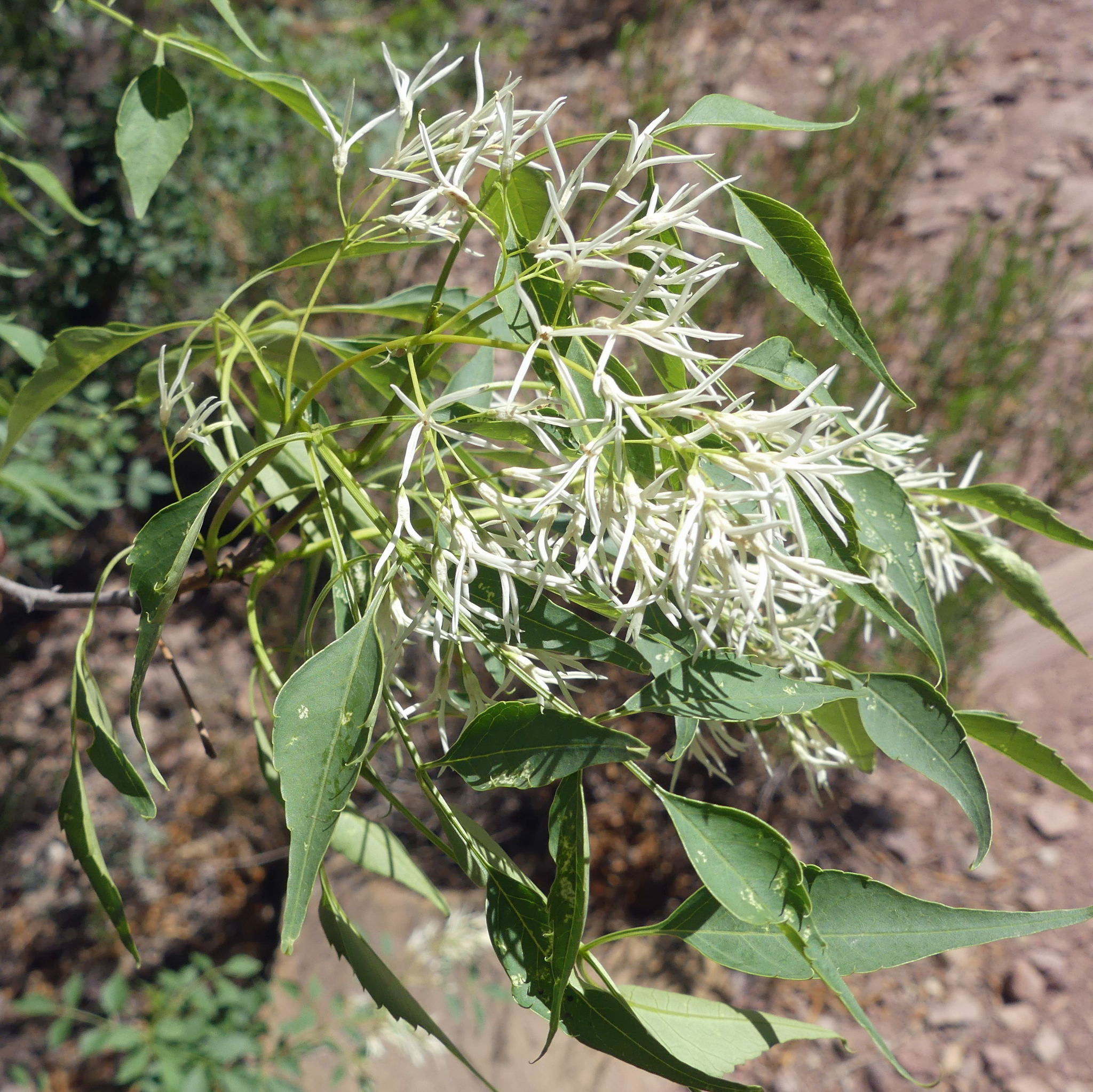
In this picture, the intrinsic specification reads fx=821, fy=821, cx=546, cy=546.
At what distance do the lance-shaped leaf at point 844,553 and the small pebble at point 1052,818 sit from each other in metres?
2.12

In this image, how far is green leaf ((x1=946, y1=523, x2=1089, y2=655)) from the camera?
0.62m

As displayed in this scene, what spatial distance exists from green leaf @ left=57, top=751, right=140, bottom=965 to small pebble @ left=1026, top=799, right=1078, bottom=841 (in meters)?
2.26

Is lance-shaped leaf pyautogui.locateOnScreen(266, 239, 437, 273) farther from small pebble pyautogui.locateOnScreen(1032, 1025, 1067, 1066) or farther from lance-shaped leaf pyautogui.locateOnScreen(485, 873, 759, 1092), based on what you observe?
small pebble pyautogui.locateOnScreen(1032, 1025, 1067, 1066)

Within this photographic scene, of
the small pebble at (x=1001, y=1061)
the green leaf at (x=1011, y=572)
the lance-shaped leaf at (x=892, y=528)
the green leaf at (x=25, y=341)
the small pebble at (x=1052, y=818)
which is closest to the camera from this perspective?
the lance-shaped leaf at (x=892, y=528)

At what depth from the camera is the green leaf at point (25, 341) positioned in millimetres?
831

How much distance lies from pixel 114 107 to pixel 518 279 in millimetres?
2433

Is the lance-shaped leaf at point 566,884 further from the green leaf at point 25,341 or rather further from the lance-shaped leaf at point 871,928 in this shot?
the green leaf at point 25,341

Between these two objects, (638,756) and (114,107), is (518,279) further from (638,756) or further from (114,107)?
(114,107)

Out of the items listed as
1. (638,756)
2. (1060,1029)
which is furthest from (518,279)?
(1060,1029)

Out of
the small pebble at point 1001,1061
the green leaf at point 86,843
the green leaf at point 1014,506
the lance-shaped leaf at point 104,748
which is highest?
the green leaf at point 1014,506

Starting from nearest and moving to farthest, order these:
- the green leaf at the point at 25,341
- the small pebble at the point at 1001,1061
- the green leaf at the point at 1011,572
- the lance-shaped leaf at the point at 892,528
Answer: the lance-shaped leaf at the point at 892,528
the green leaf at the point at 1011,572
the green leaf at the point at 25,341
the small pebble at the point at 1001,1061

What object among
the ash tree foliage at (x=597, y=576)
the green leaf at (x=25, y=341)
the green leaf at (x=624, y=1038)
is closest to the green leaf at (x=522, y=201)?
the ash tree foliage at (x=597, y=576)

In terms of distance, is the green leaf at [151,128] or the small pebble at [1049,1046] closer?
the green leaf at [151,128]

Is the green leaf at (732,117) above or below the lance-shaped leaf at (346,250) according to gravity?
above
